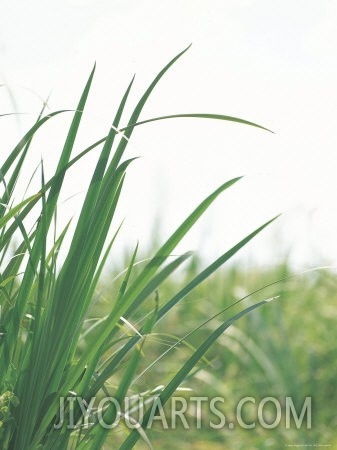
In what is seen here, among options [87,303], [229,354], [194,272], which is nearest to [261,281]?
[194,272]

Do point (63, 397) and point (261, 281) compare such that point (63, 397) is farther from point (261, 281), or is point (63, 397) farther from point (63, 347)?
point (261, 281)

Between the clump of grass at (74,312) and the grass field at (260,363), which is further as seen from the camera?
the grass field at (260,363)

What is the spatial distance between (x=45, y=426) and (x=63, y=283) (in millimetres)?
271

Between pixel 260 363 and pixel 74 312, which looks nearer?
pixel 74 312

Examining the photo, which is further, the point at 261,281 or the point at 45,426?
the point at 261,281

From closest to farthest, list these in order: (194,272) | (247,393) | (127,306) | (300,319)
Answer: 1. (127,306)
2. (247,393)
3. (300,319)
4. (194,272)

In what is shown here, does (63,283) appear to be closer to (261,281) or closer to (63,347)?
(63,347)

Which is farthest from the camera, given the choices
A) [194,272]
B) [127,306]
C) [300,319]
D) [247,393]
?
[194,272]

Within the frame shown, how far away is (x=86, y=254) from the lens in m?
1.50

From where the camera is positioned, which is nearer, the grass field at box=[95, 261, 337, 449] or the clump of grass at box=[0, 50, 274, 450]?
the clump of grass at box=[0, 50, 274, 450]

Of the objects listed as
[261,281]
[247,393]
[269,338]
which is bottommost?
[247,393]

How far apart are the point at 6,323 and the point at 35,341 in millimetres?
93

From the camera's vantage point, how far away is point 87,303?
60.4 inches

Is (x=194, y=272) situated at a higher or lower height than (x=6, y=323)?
higher
